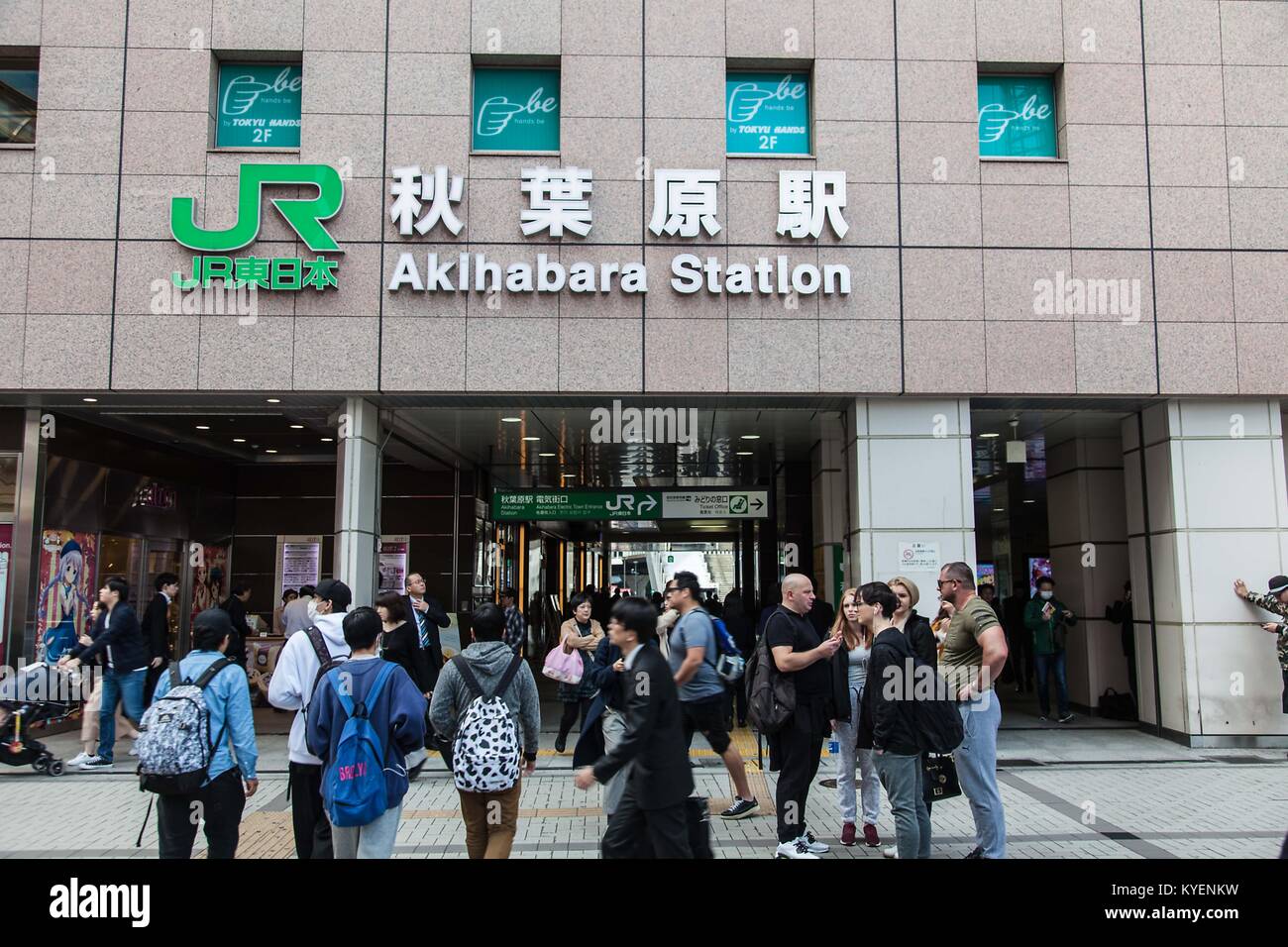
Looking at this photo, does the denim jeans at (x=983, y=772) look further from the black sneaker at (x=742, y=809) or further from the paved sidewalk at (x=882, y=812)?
the black sneaker at (x=742, y=809)

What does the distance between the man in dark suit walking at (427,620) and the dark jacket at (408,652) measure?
0.28 m

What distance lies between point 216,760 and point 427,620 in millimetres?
4457

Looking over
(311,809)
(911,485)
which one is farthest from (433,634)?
(911,485)

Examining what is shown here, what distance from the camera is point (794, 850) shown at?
225 inches

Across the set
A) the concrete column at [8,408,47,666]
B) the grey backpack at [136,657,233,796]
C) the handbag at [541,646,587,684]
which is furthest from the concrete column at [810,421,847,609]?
the concrete column at [8,408,47,666]

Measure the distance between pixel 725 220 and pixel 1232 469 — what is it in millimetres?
6049

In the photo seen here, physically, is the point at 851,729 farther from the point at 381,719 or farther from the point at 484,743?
the point at 381,719

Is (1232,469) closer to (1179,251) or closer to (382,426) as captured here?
(1179,251)

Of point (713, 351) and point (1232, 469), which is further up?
point (713, 351)

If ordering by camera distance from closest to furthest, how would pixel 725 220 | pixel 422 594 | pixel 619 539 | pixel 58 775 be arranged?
1. pixel 58 775
2. pixel 422 594
3. pixel 725 220
4. pixel 619 539

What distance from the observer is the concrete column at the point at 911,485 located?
9.59 m

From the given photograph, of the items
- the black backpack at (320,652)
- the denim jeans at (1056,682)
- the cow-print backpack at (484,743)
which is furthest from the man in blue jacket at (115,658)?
the denim jeans at (1056,682)
